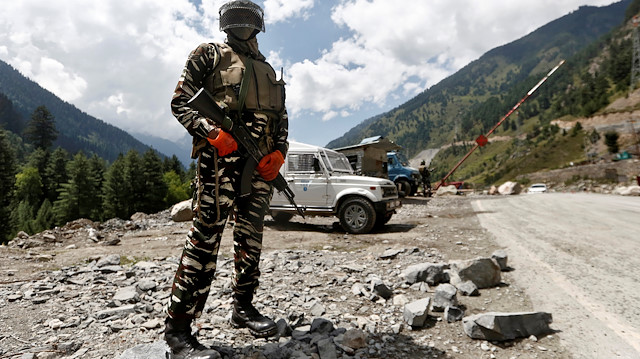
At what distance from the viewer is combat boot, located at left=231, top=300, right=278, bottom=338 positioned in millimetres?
2084

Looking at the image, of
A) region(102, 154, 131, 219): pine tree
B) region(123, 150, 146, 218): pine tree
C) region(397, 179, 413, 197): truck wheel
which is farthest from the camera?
region(123, 150, 146, 218): pine tree

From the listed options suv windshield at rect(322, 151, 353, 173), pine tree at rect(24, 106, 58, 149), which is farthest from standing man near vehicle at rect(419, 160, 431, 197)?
pine tree at rect(24, 106, 58, 149)

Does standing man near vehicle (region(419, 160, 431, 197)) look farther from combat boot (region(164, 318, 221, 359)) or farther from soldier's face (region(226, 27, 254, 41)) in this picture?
combat boot (region(164, 318, 221, 359))

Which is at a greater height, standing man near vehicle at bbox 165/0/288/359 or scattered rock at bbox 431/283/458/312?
standing man near vehicle at bbox 165/0/288/359

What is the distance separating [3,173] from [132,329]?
3849 cm

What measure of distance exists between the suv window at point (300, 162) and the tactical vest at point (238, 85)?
20.1 ft

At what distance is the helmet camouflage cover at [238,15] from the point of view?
7.08 feet

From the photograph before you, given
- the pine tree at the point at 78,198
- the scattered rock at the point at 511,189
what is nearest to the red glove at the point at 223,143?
the scattered rock at the point at 511,189

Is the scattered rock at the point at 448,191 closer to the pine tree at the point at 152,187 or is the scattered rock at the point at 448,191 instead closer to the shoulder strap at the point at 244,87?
the shoulder strap at the point at 244,87

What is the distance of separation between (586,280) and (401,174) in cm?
1370

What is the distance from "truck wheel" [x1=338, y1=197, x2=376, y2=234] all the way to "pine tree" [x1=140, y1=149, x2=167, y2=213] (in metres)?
38.5

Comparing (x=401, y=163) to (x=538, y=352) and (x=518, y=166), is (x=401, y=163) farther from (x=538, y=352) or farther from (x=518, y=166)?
(x=518, y=166)

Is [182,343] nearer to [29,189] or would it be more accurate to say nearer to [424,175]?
[424,175]

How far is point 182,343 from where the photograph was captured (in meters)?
1.78
